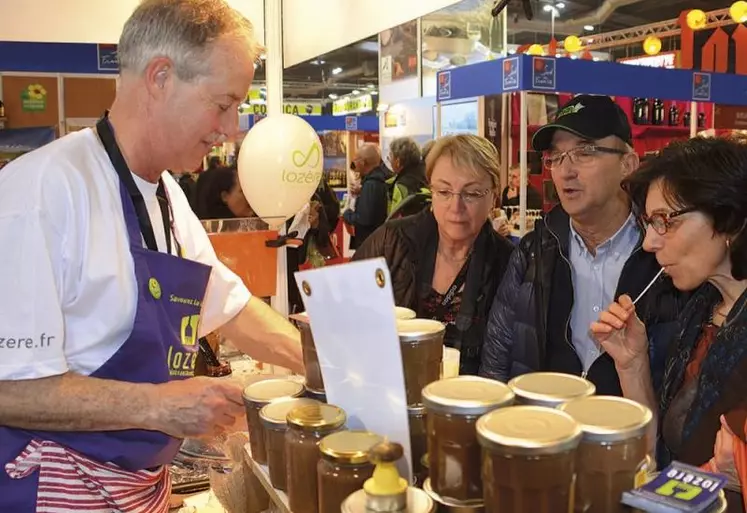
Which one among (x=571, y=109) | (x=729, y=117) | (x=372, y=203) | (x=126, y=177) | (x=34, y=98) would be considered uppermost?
(x=34, y=98)

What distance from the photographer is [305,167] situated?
313cm

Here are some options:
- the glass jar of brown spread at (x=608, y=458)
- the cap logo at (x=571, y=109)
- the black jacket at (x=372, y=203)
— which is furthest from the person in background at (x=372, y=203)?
the glass jar of brown spread at (x=608, y=458)

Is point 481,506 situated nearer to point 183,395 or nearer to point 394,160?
point 183,395

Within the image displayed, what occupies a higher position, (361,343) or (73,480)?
(361,343)

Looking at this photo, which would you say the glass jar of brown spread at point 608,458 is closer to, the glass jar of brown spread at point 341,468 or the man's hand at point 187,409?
the glass jar of brown spread at point 341,468

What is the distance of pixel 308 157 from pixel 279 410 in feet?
6.58

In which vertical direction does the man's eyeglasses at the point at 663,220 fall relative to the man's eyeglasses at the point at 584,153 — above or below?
below

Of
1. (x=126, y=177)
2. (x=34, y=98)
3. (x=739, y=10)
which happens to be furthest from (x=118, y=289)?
(x=739, y=10)

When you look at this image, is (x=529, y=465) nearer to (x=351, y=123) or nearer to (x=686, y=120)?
(x=686, y=120)

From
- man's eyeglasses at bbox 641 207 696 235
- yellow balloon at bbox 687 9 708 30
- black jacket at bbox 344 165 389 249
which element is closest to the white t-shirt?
man's eyeglasses at bbox 641 207 696 235

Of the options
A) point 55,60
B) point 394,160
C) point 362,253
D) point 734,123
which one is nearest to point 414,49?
point 734,123

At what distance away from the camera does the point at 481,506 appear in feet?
3.14

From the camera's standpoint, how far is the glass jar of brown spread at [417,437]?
3.70ft

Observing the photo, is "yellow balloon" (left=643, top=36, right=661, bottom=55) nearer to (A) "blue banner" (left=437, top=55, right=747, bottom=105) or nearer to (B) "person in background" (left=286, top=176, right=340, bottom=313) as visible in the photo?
(A) "blue banner" (left=437, top=55, right=747, bottom=105)
